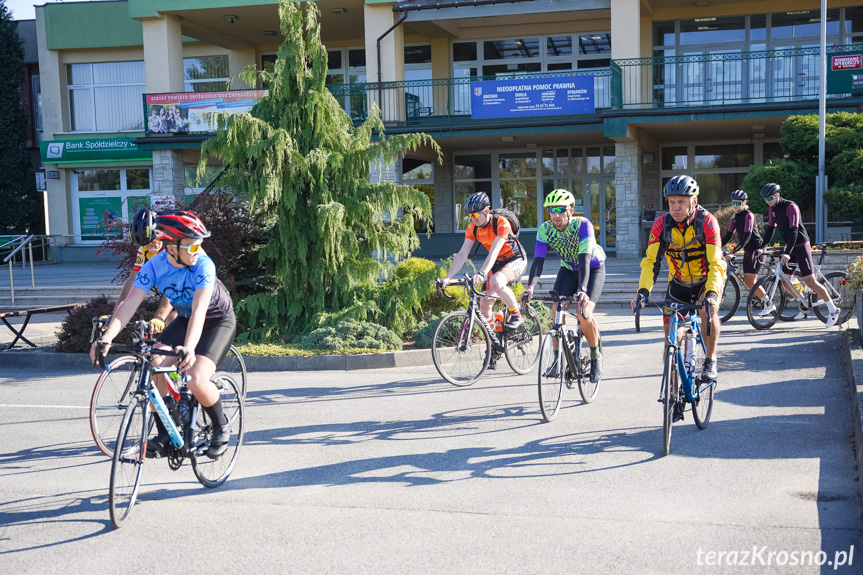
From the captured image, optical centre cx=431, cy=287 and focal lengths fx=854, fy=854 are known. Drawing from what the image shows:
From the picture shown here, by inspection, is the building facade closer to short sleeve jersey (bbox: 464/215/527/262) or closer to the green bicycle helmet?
short sleeve jersey (bbox: 464/215/527/262)

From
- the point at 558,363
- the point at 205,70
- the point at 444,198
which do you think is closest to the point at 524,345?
the point at 558,363

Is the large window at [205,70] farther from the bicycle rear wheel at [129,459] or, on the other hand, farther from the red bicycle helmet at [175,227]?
the bicycle rear wheel at [129,459]

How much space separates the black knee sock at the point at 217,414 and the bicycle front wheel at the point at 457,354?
3747 mm

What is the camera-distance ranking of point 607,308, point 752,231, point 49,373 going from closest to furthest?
point 49,373
point 752,231
point 607,308

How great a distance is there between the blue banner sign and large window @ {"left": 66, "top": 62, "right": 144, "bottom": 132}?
46.9ft

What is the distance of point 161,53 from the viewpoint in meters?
25.9

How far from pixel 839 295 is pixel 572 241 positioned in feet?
19.9

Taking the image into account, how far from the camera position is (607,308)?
15758 mm

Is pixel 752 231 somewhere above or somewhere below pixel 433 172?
below

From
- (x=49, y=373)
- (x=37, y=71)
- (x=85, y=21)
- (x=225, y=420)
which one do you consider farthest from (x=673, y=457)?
(x=37, y=71)

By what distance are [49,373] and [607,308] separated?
374 inches

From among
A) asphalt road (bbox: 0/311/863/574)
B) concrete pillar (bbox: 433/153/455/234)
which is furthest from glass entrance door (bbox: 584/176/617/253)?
asphalt road (bbox: 0/311/863/574)

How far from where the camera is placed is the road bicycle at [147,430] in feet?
15.7

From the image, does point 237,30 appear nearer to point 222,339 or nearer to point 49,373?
point 49,373
